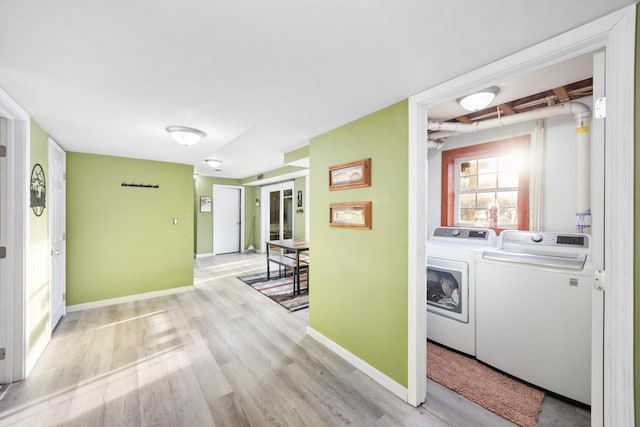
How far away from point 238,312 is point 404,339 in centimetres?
238

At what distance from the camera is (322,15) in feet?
3.67

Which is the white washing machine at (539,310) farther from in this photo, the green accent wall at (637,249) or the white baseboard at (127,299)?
the white baseboard at (127,299)

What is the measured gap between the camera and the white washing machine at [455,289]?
7.87 ft

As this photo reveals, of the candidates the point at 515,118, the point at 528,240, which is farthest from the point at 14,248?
the point at 515,118

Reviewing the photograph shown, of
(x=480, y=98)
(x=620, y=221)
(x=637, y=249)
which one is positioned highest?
(x=480, y=98)

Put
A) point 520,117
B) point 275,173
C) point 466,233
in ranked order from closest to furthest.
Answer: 1. point 520,117
2. point 466,233
3. point 275,173

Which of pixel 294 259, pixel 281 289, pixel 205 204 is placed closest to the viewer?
pixel 281 289

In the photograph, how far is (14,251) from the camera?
6.91 feet

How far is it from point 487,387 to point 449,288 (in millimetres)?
819

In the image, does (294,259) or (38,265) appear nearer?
(38,265)

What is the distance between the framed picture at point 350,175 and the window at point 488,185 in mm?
1684

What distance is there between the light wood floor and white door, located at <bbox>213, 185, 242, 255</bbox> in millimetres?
4308

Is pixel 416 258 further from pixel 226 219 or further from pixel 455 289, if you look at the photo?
pixel 226 219

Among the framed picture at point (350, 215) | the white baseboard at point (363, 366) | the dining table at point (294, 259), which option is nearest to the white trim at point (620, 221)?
the white baseboard at point (363, 366)
